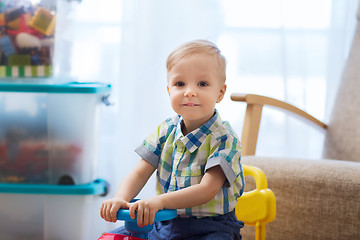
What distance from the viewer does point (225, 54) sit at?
60.8 inches

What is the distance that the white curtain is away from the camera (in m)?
1.47

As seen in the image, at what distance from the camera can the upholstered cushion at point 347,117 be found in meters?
1.36

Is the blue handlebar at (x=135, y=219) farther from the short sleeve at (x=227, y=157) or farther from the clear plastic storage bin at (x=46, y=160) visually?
the clear plastic storage bin at (x=46, y=160)

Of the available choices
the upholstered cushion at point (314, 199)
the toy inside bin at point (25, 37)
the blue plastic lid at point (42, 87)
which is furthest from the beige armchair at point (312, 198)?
the toy inside bin at point (25, 37)

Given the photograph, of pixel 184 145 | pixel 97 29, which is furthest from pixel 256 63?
pixel 184 145

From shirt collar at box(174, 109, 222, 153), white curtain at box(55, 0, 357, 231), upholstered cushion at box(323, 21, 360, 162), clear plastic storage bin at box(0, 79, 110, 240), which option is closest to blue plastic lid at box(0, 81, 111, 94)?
clear plastic storage bin at box(0, 79, 110, 240)

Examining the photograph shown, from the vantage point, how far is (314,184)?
1010 millimetres

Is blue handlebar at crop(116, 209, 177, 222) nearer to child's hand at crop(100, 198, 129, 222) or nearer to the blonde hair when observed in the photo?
child's hand at crop(100, 198, 129, 222)

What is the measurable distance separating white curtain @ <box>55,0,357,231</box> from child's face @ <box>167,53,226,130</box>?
2.24ft

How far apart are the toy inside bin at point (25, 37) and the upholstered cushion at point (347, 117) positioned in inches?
34.3

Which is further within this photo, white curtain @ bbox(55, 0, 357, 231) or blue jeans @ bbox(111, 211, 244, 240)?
white curtain @ bbox(55, 0, 357, 231)

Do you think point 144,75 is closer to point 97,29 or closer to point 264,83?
point 97,29

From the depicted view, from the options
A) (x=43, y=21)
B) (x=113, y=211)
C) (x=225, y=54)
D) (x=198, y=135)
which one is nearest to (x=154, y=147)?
(x=198, y=135)

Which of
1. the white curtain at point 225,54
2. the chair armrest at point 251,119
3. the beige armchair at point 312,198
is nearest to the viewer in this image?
the beige armchair at point 312,198
